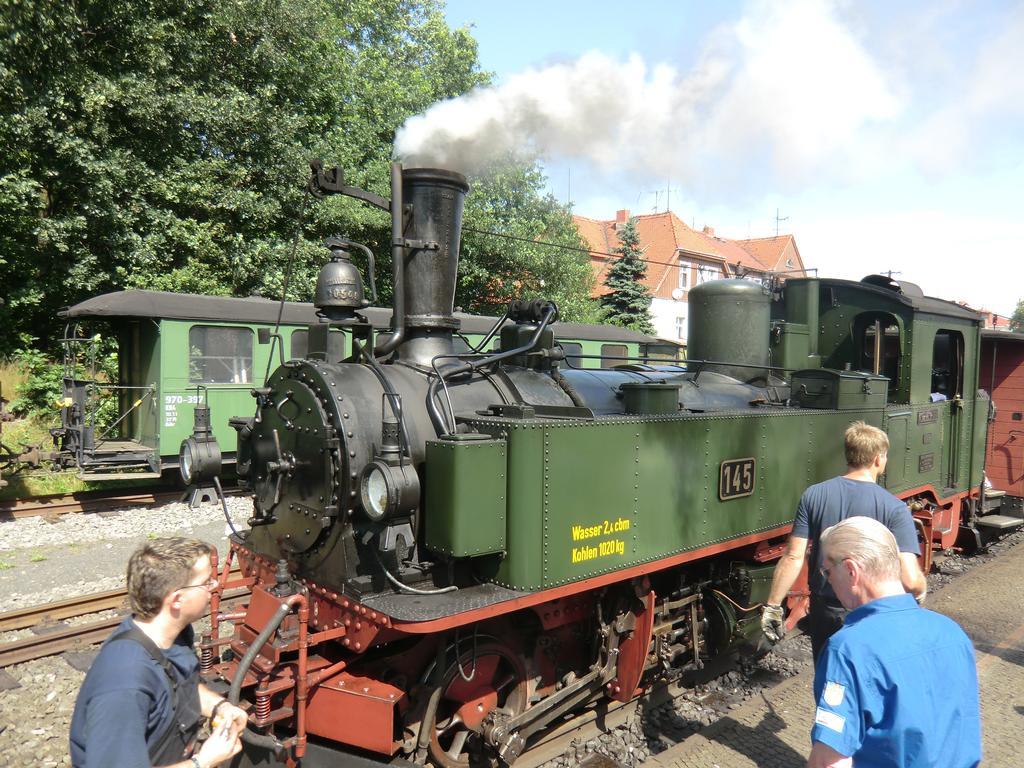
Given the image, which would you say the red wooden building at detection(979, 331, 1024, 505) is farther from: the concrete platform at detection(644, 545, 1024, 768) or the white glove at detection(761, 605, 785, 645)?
the white glove at detection(761, 605, 785, 645)

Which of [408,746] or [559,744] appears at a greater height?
[408,746]

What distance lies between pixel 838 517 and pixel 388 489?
2.10 metres

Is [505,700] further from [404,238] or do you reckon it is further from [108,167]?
[108,167]

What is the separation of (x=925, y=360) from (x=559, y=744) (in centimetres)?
521

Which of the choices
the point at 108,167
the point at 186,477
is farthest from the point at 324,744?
the point at 108,167

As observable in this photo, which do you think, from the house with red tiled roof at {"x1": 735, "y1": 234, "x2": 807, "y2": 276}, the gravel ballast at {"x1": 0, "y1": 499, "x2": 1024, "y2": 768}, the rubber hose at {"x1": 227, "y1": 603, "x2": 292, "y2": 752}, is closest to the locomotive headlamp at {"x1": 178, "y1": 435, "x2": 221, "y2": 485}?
the rubber hose at {"x1": 227, "y1": 603, "x2": 292, "y2": 752}

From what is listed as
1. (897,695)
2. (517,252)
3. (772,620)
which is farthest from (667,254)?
(897,695)

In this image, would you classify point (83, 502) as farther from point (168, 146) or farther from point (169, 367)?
point (168, 146)

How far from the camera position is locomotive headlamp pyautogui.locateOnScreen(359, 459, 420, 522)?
2.98 m

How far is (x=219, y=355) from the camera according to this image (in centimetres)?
1036

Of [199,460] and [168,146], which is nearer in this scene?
[199,460]

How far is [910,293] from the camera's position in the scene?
6906mm

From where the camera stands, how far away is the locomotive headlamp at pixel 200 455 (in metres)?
4.00

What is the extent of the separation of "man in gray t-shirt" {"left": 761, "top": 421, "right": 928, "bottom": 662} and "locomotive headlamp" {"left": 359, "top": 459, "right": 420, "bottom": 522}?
187 centimetres
